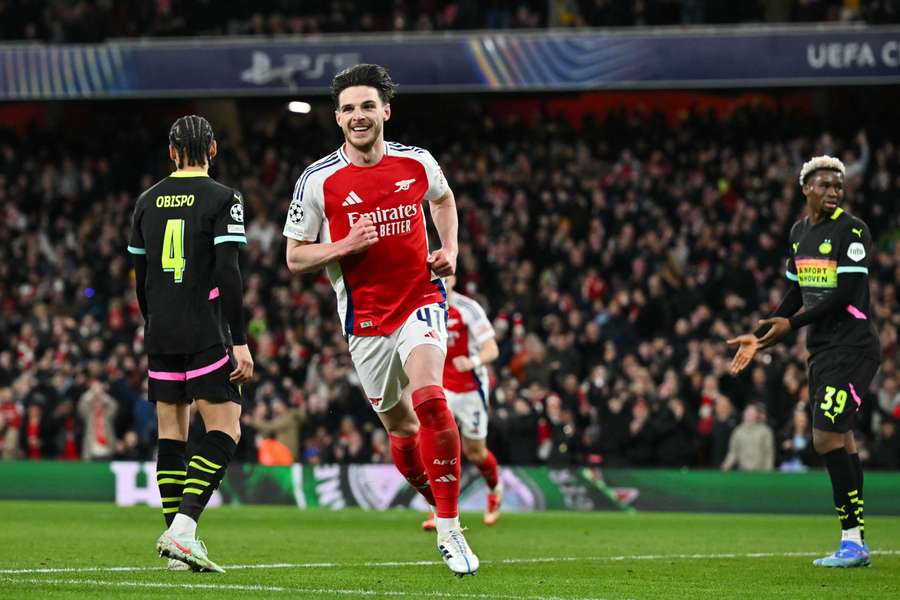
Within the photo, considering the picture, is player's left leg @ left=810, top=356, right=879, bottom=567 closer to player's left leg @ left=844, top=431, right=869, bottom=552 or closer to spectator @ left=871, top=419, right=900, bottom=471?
player's left leg @ left=844, top=431, right=869, bottom=552

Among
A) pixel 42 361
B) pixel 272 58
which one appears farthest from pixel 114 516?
pixel 272 58

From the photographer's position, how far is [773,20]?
28812 millimetres

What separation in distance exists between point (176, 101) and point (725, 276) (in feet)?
49.5

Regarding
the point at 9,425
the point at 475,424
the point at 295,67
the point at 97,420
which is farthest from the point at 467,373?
the point at 295,67

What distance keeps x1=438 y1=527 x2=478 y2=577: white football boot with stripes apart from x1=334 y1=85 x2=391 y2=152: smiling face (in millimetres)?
2220

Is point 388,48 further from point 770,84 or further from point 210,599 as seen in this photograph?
point 210,599

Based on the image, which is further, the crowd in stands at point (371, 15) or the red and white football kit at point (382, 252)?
the crowd in stands at point (371, 15)

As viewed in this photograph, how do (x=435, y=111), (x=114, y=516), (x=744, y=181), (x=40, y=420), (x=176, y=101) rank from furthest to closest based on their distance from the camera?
(x=176, y=101) → (x=435, y=111) → (x=744, y=181) → (x=40, y=420) → (x=114, y=516)

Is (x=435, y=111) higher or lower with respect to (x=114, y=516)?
higher

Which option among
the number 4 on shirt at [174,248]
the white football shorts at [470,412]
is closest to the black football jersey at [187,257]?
the number 4 on shirt at [174,248]

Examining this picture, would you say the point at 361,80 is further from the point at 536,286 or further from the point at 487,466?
the point at 536,286

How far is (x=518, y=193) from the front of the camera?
27.8m

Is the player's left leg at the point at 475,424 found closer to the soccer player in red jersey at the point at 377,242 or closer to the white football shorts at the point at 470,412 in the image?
the white football shorts at the point at 470,412

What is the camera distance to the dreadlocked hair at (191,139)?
9.01m
